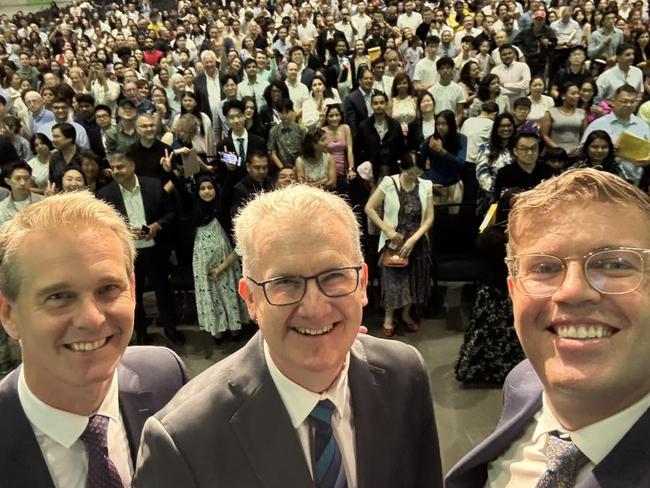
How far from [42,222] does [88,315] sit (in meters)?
0.26

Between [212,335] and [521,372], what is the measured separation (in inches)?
142

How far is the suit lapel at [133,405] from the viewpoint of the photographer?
5.26ft

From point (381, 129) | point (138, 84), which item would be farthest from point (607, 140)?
point (138, 84)

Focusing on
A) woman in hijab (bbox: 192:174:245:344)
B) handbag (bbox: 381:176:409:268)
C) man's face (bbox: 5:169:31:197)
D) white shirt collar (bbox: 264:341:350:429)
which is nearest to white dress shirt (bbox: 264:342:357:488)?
white shirt collar (bbox: 264:341:350:429)

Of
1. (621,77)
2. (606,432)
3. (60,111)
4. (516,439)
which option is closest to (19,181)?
(60,111)

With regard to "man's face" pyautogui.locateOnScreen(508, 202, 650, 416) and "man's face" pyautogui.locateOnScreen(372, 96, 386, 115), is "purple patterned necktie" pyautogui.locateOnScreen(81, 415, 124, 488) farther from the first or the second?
"man's face" pyautogui.locateOnScreen(372, 96, 386, 115)

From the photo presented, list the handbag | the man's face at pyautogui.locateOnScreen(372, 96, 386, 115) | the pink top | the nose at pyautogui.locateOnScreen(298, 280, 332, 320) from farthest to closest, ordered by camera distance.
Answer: the man's face at pyautogui.locateOnScreen(372, 96, 386, 115), the pink top, the handbag, the nose at pyautogui.locateOnScreen(298, 280, 332, 320)

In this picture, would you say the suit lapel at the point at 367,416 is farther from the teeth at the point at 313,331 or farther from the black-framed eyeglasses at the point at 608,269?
the black-framed eyeglasses at the point at 608,269

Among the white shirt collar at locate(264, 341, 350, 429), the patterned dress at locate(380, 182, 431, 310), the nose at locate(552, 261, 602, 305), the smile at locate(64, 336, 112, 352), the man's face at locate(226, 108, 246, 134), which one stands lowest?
the patterned dress at locate(380, 182, 431, 310)

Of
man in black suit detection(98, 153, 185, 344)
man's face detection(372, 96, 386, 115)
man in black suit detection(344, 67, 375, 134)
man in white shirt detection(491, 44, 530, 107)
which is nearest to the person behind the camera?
man in black suit detection(98, 153, 185, 344)

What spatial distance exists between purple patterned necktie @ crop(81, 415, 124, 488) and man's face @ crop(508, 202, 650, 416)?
108 cm

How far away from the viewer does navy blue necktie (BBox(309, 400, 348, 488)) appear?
4.52 feet

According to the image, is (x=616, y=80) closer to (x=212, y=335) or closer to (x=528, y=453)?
(x=212, y=335)

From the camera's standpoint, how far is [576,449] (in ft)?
4.09
